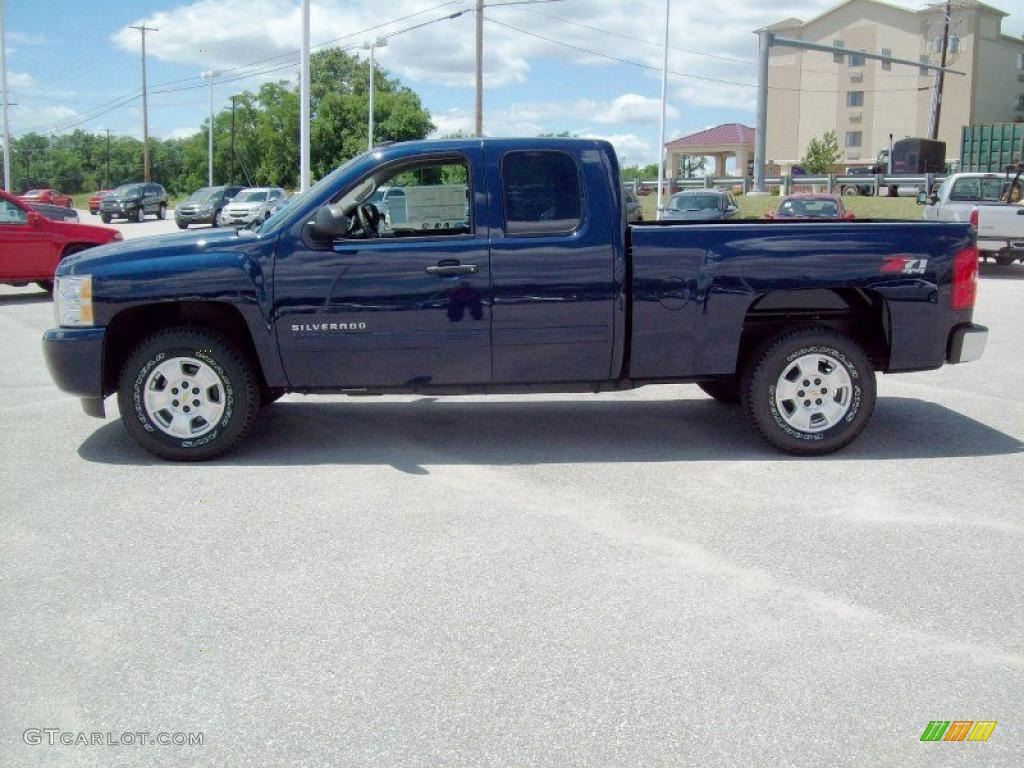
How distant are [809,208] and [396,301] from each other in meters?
19.6

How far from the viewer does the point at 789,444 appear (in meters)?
6.85

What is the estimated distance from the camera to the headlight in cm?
656

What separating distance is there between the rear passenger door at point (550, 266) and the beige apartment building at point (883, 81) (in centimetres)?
7479

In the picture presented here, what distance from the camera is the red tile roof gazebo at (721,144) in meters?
86.7

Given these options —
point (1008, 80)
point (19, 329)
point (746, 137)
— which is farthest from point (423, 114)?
point (19, 329)

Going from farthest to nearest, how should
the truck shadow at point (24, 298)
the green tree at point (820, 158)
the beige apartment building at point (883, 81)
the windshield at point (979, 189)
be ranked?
the beige apartment building at point (883, 81)
the green tree at point (820, 158)
the windshield at point (979, 189)
the truck shadow at point (24, 298)

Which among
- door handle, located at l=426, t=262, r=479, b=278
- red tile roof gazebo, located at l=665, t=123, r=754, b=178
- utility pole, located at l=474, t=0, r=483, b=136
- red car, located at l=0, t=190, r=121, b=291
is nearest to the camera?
door handle, located at l=426, t=262, r=479, b=278

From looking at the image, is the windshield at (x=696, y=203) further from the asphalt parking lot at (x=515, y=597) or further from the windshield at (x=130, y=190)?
the windshield at (x=130, y=190)

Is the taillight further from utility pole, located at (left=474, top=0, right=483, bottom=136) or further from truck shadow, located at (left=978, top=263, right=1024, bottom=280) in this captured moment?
utility pole, located at (left=474, top=0, right=483, bottom=136)

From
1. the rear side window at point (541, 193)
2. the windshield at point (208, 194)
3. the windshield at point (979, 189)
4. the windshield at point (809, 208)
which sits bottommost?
the rear side window at point (541, 193)

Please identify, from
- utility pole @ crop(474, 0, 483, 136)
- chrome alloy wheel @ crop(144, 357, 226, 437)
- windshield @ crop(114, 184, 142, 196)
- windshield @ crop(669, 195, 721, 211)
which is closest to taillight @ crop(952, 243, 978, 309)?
chrome alloy wheel @ crop(144, 357, 226, 437)

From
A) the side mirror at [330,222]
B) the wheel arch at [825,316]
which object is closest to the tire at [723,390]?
the wheel arch at [825,316]

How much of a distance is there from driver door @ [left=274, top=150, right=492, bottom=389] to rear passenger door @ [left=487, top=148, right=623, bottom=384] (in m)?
0.11

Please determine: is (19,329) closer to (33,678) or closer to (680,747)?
(33,678)
